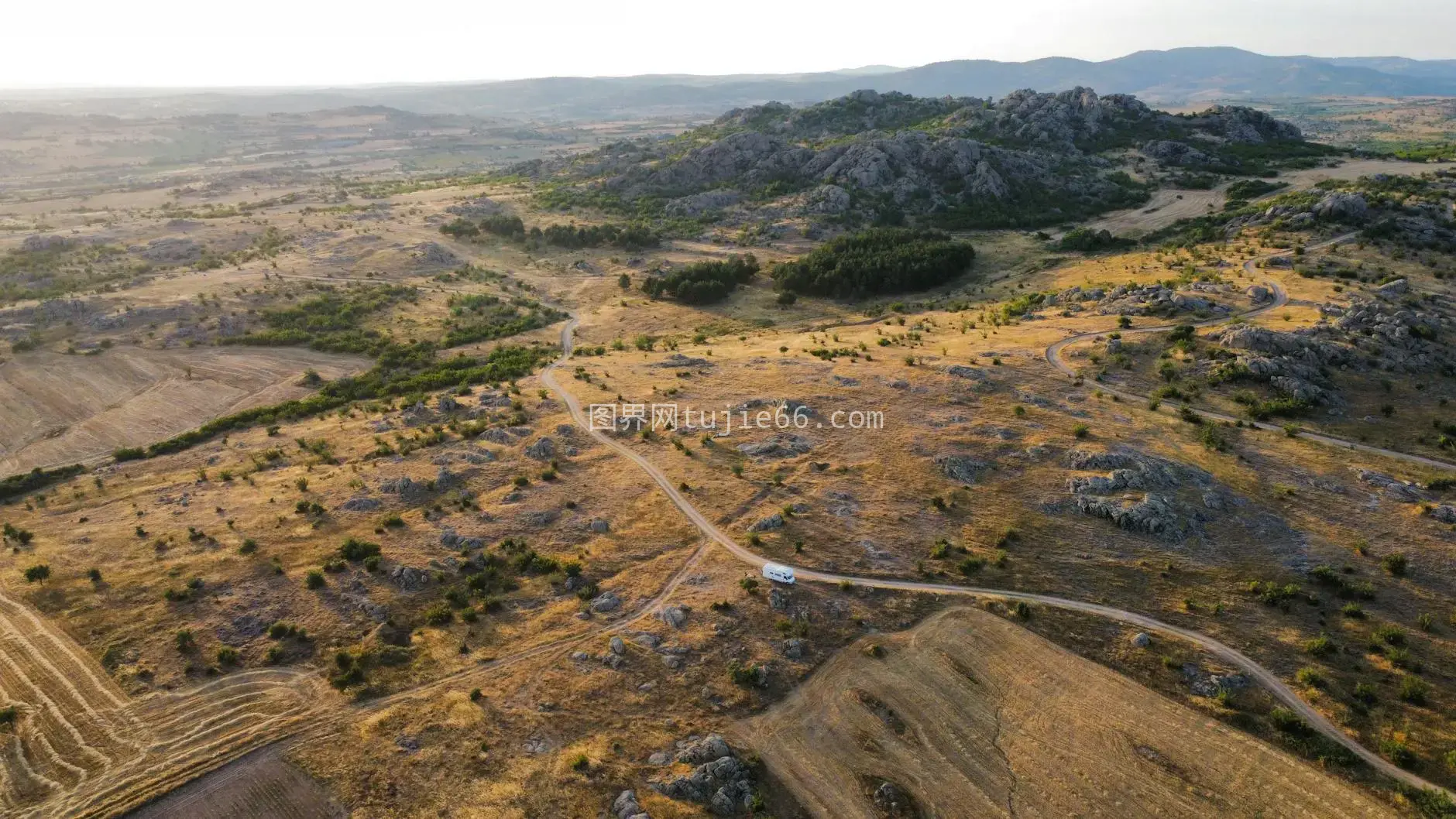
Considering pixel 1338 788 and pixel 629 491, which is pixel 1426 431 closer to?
pixel 1338 788

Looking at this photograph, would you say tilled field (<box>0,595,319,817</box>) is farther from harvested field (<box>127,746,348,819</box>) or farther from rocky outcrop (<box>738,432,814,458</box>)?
rocky outcrop (<box>738,432,814,458</box>)

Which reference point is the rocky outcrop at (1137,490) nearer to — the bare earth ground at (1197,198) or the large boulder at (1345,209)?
the large boulder at (1345,209)

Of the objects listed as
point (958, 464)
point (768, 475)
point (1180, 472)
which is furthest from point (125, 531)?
point (1180, 472)

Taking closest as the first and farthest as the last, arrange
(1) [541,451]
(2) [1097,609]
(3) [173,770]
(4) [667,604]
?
(3) [173,770], (2) [1097,609], (4) [667,604], (1) [541,451]

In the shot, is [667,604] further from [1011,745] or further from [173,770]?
[173,770]

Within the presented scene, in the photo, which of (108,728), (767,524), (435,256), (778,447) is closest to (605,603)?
(767,524)

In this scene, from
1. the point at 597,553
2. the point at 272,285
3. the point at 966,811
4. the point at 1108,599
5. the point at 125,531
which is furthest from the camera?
the point at 272,285
